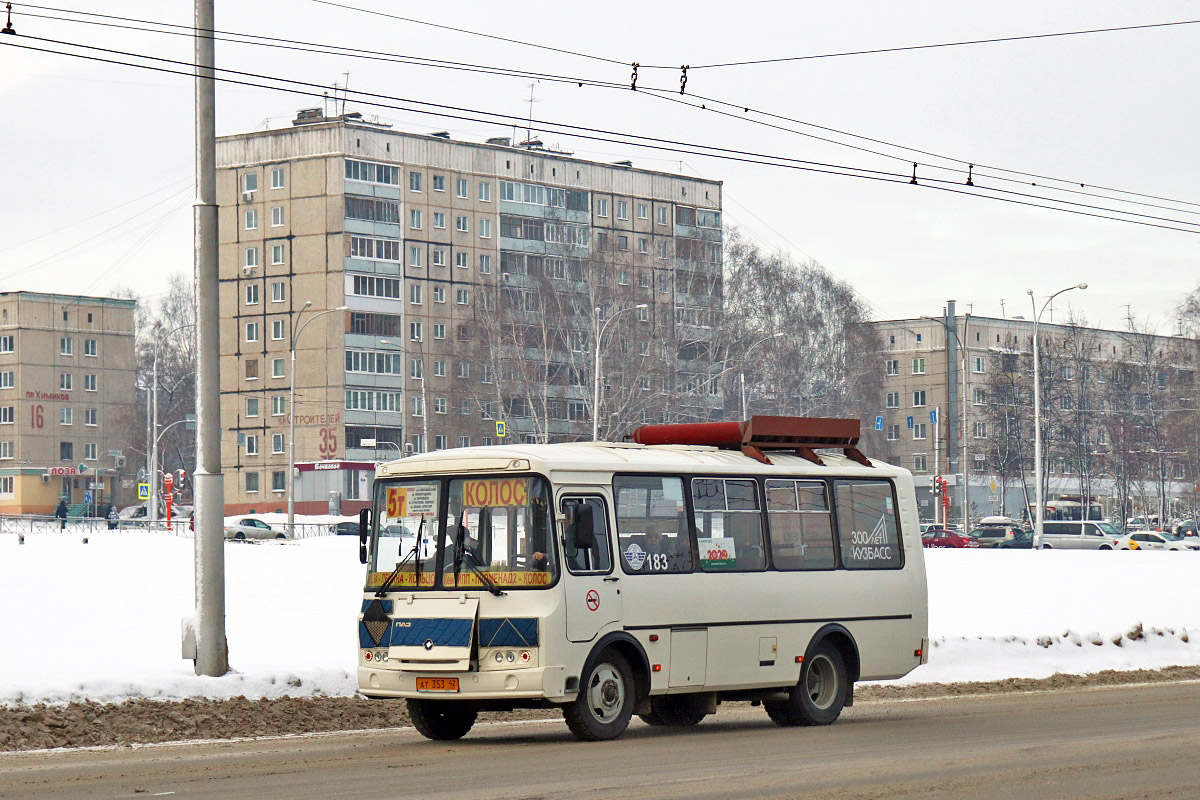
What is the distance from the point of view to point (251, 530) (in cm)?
7512

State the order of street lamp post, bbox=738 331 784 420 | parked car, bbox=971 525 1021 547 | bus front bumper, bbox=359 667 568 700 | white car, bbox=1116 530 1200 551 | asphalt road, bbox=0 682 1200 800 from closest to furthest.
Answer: asphalt road, bbox=0 682 1200 800 → bus front bumper, bbox=359 667 568 700 → white car, bbox=1116 530 1200 551 → parked car, bbox=971 525 1021 547 → street lamp post, bbox=738 331 784 420

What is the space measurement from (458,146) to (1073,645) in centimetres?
8726

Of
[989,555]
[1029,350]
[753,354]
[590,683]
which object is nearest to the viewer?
[590,683]

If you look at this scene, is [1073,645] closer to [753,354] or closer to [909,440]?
[753,354]

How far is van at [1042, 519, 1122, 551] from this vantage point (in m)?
69.3

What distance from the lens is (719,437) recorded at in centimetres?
1638

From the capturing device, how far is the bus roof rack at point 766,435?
16.2m

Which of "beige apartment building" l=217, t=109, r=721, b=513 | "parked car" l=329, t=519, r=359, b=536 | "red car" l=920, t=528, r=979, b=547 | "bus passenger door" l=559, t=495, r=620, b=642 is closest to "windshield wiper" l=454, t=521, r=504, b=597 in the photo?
"bus passenger door" l=559, t=495, r=620, b=642

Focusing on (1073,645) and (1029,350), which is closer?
(1073,645)

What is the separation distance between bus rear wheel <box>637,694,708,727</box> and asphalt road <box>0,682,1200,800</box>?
0.17 m

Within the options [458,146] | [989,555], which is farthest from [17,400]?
[989,555]

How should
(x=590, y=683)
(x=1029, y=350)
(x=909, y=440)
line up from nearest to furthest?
(x=590, y=683)
(x=1029, y=350)
(x=909, y=440)

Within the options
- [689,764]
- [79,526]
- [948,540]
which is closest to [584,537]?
[689,764]

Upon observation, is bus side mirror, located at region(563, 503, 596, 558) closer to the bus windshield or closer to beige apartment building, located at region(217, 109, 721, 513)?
the bus windshield
